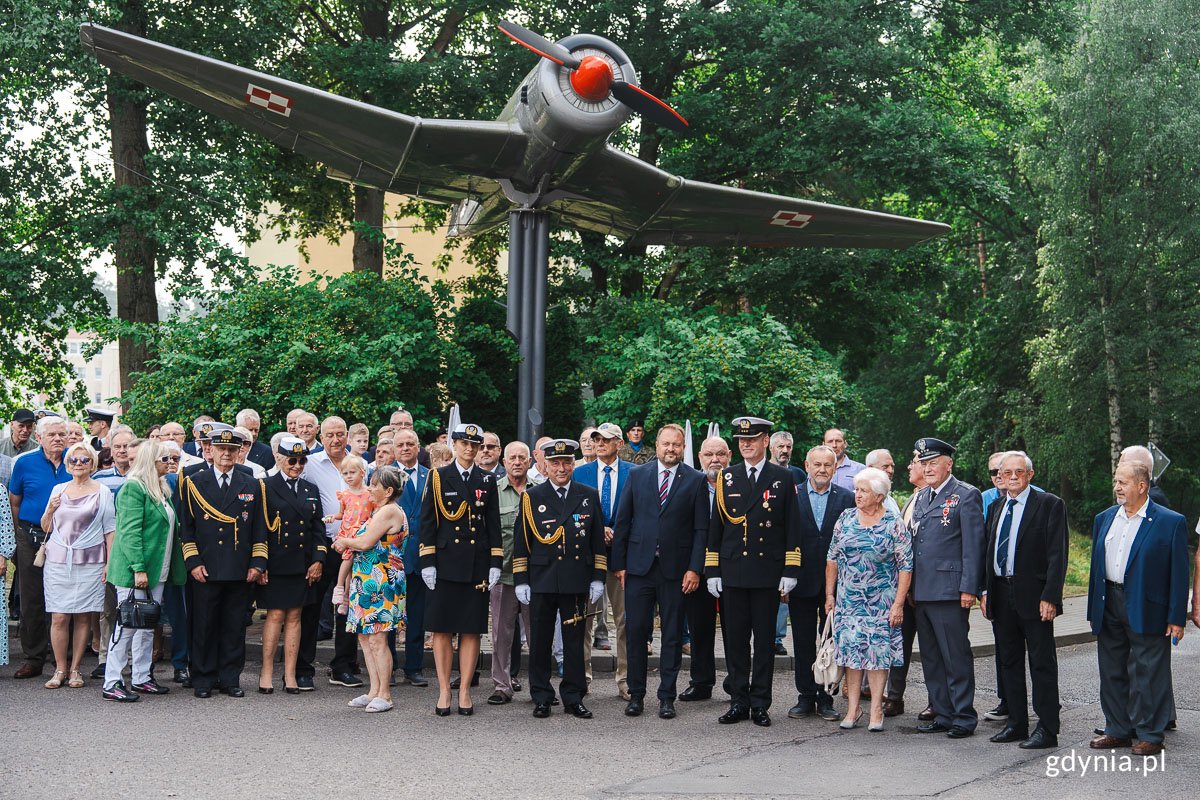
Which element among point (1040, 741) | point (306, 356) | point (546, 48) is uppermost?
point (546, 48)

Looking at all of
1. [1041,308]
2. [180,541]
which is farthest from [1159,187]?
[180,541]

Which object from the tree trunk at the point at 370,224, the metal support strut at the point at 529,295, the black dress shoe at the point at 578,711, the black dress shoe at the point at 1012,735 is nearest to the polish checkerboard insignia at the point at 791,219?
the metal support strut at the point at 529,295

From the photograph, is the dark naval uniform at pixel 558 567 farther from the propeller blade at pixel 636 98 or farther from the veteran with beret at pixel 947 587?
the propeller blade at pixel 636 98

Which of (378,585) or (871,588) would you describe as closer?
(871,588)

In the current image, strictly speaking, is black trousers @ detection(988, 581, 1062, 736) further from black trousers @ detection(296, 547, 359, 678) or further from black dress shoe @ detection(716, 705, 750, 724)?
black trousers @ detection(296, 547, 359, 678)

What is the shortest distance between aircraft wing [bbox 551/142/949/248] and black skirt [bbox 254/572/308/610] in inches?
347

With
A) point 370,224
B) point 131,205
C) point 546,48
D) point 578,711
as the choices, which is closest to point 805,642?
point 578,711

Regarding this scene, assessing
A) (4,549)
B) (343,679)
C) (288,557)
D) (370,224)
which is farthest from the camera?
(370,224)

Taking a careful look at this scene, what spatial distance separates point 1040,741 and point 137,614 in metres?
6.00

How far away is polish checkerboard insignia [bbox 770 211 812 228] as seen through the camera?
61.1 ft

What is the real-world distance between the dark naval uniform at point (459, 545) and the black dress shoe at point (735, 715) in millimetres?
1721

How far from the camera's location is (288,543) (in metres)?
8.67

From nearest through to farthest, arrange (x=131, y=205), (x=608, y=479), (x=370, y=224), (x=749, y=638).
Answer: (x=749, y=638)
(x=608, y=479)
(x=131, y=205)
(x=370, y=224)

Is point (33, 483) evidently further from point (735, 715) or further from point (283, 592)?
point (735, 715)
